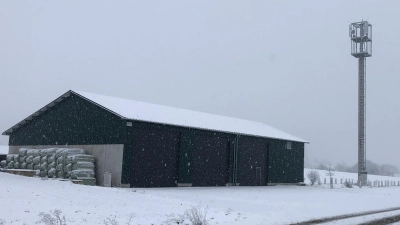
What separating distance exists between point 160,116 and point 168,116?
1260 millimetres

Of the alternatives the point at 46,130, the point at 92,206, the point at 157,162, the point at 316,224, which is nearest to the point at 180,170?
the point at 157,162

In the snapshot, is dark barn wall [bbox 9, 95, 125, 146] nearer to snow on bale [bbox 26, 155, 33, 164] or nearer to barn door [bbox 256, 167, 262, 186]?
snow on bale [bbox 26, 155, 33, 164]

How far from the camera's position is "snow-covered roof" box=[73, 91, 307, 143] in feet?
87.9

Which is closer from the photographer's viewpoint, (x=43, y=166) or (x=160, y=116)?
(x=43, y=166)

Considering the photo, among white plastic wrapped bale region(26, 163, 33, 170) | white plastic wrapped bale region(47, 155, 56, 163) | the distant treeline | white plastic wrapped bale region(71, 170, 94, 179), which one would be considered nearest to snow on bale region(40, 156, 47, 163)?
white plastic wrapped bale region(47, 155, 56, 163)

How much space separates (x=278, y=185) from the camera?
36.8m

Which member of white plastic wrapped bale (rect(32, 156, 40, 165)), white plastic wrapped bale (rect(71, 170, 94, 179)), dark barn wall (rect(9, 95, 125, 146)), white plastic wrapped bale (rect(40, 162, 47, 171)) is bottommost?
white plastic wrapped bale (rect(71, 170, 94, 179))

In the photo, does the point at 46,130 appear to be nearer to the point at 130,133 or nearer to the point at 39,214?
the point at 130,133

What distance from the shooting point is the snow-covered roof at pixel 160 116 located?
2673 cm

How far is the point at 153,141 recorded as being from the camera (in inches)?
1053

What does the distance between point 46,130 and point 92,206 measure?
60.2 feet

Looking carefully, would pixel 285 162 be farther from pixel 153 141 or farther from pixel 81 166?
pixel 81 166

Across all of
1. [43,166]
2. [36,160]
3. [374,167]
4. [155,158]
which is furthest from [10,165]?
[374,167]

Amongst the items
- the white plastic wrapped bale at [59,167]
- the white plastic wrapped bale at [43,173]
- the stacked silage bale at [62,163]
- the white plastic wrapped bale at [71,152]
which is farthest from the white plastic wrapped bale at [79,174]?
the white plastic wrapped bale at [43,173]
